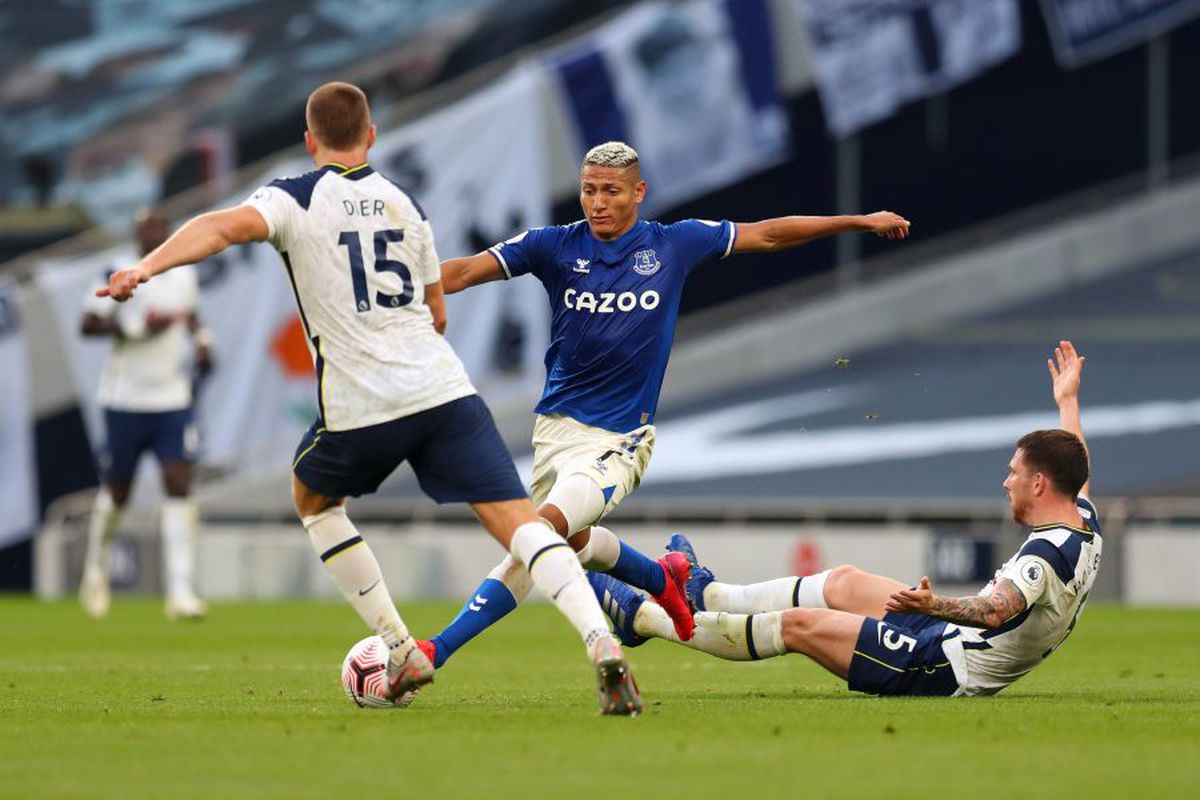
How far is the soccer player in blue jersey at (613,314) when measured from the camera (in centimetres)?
824

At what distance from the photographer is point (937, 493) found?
20.0 meters

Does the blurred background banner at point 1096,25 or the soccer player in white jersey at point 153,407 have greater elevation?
the blurred background banner at point 1096,25

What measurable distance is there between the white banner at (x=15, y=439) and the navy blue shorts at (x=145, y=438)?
5.73 m

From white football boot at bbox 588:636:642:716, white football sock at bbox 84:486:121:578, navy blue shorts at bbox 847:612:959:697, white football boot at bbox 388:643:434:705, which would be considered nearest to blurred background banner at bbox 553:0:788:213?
white football sock at bbox 84:486:121:578

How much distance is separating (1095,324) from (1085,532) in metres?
16.6

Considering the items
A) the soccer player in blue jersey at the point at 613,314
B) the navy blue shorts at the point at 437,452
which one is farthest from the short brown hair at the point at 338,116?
the soccer player in blue jersey at the point at 613,314

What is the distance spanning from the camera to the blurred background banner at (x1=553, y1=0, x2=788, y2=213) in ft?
74.1

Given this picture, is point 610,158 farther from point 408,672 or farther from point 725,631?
point 408,672

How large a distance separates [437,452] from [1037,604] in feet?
6.82

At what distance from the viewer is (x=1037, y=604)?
7.39 meters

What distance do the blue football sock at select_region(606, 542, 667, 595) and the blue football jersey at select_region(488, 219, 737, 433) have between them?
48 centimetres

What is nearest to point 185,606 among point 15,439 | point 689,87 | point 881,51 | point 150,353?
point 150,353

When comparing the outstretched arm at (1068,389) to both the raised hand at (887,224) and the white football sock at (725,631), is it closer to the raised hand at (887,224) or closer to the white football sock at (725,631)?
the raised hand at (887,224)

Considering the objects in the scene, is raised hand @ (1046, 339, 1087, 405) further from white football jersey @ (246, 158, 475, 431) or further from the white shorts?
white football jersey @ (246, 158, 475, 431)
